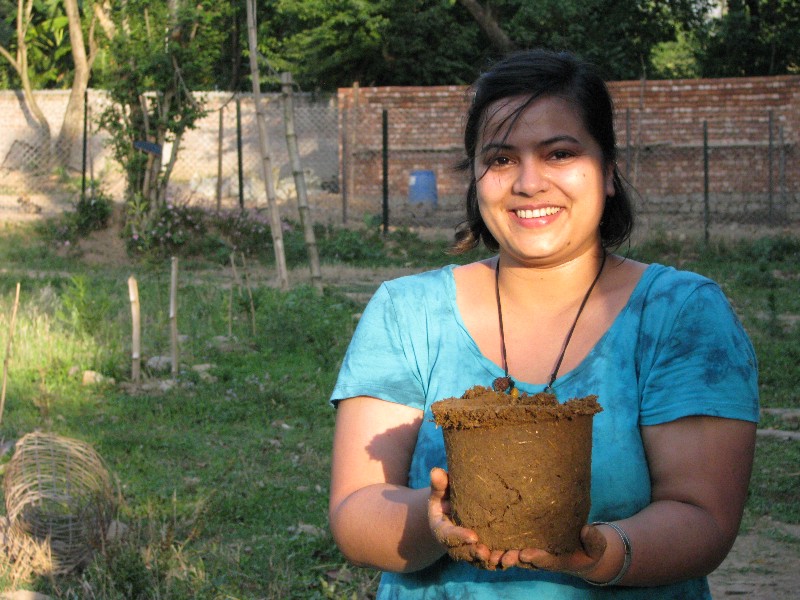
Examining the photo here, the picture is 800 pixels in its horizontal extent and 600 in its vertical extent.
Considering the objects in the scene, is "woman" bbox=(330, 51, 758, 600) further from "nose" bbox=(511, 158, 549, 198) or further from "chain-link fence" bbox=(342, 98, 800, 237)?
"chain-link fence" bbox=(342, 98, 800, 237)

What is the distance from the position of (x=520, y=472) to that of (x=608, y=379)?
14.4 inches

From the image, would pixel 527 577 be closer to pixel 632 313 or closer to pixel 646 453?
pixel 646 453

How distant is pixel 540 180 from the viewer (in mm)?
2027

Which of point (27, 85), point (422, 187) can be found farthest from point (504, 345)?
point (27, 85)

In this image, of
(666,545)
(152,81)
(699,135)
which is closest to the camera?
(666,545)

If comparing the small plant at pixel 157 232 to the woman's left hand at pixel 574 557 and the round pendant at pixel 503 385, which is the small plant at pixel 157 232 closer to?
the round pendant at pixel 503 385

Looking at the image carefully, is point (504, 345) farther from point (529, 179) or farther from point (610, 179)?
point (610, 179)

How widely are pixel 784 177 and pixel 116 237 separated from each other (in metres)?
10.6

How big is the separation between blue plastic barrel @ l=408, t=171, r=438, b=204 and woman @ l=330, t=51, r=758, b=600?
54.0 ft

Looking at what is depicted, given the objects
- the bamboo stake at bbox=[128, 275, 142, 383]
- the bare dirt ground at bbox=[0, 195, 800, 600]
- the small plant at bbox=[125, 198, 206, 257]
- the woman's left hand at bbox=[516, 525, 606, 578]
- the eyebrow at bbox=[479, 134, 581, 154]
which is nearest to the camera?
the woman's left hand at bbox=[516, 525, 606, 578]

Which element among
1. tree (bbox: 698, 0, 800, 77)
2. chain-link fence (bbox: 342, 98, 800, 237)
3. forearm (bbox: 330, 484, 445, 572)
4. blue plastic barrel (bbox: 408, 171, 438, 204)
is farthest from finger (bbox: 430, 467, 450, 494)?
tree (bbox: 698, 0, 800, 77)

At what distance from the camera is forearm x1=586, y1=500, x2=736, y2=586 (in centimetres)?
169

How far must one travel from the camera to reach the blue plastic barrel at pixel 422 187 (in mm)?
18703

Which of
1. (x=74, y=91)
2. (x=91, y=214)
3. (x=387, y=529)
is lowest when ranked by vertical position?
(x=91, y=214)
